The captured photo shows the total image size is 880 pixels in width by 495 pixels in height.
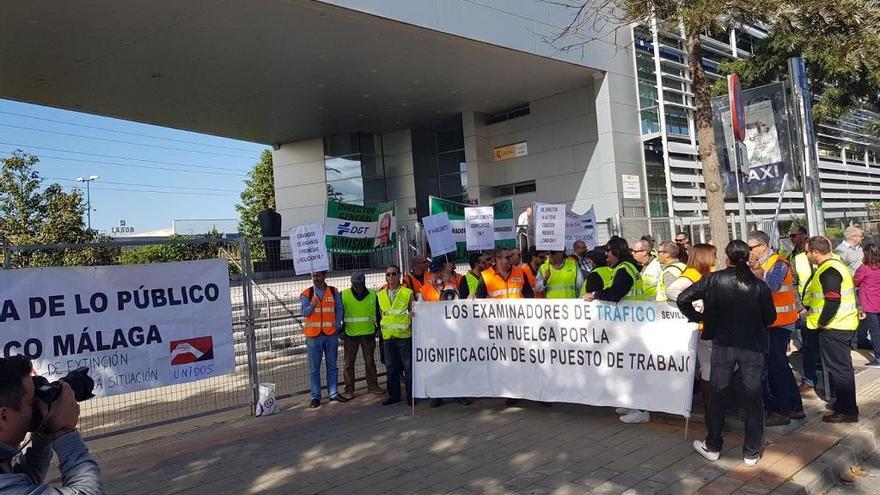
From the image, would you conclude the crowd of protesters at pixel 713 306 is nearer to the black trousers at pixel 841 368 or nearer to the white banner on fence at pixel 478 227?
the black trousers at pixel 841 368

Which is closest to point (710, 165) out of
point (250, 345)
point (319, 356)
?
point (319, 356)

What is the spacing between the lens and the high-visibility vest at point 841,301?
607 centimetres

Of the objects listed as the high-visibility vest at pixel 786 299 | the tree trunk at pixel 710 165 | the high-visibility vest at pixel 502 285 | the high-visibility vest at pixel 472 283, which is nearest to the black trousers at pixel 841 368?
the high-visibility vest at pixel 786 299

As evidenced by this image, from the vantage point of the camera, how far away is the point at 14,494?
217 cm

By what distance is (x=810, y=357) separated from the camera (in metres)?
7.40

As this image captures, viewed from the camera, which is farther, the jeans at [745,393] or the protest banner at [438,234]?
the protest banner at [438,234]

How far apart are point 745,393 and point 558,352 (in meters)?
1.99

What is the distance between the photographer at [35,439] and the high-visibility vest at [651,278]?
19.7 feet

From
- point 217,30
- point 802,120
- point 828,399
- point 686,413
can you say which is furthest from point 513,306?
point 217,30

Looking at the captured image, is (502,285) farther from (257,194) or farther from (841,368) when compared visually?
(257,194)

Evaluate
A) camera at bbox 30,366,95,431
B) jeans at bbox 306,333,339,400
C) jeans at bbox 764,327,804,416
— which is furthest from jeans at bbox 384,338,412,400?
camera at bbox 30,366,95,431

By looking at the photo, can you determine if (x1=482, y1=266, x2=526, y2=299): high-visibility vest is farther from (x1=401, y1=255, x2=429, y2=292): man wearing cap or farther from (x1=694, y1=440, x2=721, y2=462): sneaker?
(x1=694, y1=440, x2=721, y2=462): sneaker

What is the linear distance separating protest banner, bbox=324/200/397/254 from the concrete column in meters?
17.8

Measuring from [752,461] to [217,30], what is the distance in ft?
45.1
